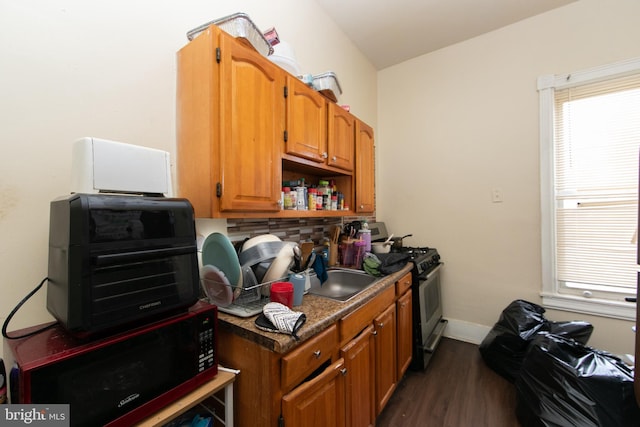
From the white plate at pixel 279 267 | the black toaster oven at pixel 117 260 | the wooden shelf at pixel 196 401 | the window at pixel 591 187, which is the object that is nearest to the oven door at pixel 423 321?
the window at pixel 591 187

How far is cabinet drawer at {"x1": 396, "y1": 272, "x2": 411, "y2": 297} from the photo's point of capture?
1863 millimetres

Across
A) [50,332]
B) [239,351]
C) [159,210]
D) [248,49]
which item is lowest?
[239,351]

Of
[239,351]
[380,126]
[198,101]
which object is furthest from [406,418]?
[380,126]

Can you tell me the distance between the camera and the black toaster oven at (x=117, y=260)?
676 millimetres

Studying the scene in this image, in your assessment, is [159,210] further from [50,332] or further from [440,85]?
[440,85]

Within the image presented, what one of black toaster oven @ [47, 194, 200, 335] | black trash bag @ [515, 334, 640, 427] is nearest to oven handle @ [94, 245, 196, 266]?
black toaster oven @ [47, 194, 200, 335]

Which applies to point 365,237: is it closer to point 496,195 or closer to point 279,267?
point 279,267

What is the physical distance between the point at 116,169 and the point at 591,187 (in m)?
3.16

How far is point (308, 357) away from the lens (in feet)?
3.40

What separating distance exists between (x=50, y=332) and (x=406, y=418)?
1.89 m

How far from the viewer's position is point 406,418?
5.54 ft

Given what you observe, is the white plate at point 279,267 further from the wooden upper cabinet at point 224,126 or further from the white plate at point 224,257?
the wooden upper cabinet at point 224,126

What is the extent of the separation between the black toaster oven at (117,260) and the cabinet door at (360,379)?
2.70 ft

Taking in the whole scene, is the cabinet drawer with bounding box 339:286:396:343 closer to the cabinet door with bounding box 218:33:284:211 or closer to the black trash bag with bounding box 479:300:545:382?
the cabinet door with bounding box 218:33:284:211
